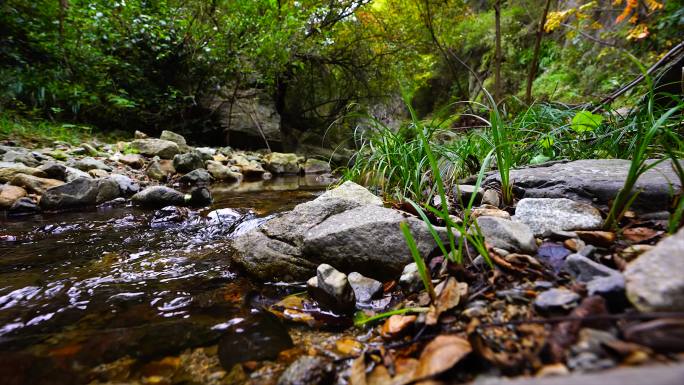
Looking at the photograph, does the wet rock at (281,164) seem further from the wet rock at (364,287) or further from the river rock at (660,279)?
the river rock at (660,279)

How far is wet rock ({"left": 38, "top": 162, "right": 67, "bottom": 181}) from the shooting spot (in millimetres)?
3178

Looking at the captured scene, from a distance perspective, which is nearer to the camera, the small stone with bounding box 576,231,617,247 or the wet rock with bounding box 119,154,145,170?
the small stone with bounding box 576,231,617,247

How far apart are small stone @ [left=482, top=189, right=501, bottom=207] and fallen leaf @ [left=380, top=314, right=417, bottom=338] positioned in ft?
2.98

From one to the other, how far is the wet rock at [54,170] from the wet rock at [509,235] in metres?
4.07

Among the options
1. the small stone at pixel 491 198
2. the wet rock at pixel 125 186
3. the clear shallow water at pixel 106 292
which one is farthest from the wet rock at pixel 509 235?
the wet rock at pixel 125 186

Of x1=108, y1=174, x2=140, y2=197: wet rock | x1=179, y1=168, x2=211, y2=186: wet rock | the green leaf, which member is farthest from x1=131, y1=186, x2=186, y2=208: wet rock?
the green leaf

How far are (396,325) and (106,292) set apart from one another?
3.75 feet

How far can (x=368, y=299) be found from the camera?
1082 millimetres

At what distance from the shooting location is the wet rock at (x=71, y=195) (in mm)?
2727

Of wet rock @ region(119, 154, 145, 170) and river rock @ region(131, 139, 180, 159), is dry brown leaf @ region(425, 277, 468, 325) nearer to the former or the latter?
wet rock @ region(119, 154, 145, 170)

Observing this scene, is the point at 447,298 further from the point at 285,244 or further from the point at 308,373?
the point at 285,244

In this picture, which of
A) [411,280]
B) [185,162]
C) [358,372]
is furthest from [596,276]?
[185,162]

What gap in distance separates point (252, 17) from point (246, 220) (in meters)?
5.83

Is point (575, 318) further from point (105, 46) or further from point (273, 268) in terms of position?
point (105, 46)
